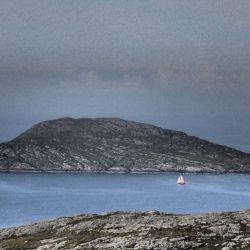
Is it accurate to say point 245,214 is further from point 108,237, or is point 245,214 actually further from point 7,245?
point 7,245

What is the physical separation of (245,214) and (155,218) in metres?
11.4

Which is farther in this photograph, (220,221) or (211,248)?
(220,221)

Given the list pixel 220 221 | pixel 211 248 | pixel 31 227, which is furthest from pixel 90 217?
pixel 211 248

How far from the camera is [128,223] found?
69.4m

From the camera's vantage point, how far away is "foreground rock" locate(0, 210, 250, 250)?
181ft

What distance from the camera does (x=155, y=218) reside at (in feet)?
230

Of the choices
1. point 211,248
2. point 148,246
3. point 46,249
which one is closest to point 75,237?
point 46,249

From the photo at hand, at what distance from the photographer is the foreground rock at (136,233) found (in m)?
55.2

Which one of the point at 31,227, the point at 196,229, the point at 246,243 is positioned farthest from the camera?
the point at 31,227

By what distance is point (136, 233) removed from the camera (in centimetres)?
6294

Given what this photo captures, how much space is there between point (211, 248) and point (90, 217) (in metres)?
31.8

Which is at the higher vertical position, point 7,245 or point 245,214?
point 245,214

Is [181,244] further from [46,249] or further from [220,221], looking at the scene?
[46,249]

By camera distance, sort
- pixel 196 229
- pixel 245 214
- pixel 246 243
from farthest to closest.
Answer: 1. pixel 245 214
2. pixel 196 229
3. pixel 246 243
